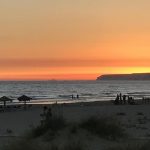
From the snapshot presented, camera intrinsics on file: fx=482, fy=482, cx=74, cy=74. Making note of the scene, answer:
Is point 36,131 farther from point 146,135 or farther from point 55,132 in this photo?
point 146,135

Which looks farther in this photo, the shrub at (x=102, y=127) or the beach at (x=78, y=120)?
the beach at (x=78, y=120)

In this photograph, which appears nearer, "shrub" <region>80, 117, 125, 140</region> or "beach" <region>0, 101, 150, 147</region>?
"shrub" <region>80, 117, 125, 140</region>

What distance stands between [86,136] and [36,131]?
1.77 metres

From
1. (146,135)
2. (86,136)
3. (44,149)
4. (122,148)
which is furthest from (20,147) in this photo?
(146,135)

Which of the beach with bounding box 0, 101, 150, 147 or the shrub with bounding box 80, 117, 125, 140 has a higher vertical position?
the shrub with bounding box 80, 117, 125, 140

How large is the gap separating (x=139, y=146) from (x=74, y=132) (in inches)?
146

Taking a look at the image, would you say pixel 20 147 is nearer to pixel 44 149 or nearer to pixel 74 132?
pixel 44 149

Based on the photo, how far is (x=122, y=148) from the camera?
39.0 ft

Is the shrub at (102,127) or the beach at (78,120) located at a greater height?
the shrub at (102,127)

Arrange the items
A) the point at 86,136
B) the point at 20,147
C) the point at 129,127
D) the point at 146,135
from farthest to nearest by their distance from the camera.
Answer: the point at 129,127 → the point at 146,135 → the point at 86,136 → the point at 20,147

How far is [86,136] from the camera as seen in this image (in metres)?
15.2

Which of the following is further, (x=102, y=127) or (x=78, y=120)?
(x=78, y=120)

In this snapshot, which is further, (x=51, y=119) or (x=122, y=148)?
(x=51, y=119)

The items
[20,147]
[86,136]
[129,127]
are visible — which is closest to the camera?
[20,147]
